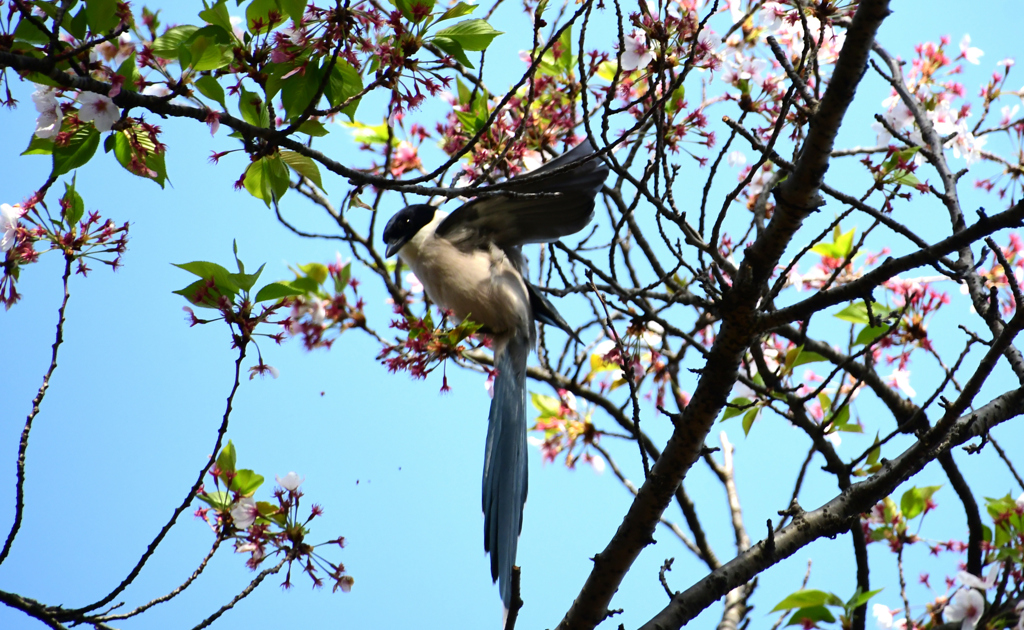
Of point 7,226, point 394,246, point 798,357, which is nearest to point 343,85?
point 7,226

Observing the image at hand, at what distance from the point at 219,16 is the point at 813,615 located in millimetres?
2059

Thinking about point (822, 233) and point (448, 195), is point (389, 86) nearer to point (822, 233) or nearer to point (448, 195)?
point (448, 195)

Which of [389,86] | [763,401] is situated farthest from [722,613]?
[389,86]

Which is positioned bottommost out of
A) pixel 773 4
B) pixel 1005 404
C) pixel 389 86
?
pixel 1005 404

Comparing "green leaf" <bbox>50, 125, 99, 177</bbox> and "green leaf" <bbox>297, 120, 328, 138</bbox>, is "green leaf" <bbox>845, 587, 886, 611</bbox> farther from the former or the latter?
"green leaf" <bbox>50, 125, 99, 177</bbox>

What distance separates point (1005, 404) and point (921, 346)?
2.35ft

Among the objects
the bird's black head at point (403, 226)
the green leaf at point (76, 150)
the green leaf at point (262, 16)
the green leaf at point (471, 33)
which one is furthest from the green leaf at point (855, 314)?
the green leaf at point (76, 150)

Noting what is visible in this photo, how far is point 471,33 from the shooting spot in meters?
1.54

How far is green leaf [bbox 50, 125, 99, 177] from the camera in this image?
60.0 inches

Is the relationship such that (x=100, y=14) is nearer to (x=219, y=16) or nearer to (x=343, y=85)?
(x=219, y=16)

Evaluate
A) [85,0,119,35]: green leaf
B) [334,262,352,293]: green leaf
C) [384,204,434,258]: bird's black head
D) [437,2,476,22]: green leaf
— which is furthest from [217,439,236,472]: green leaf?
[437,2,476,22]: green leaf

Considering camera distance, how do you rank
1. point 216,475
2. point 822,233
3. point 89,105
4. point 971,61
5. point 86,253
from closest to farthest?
point 89,105
point 86,253
point 822,233
point 216,475
point 971,61

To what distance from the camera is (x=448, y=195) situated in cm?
146

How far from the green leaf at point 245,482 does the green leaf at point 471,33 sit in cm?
122
